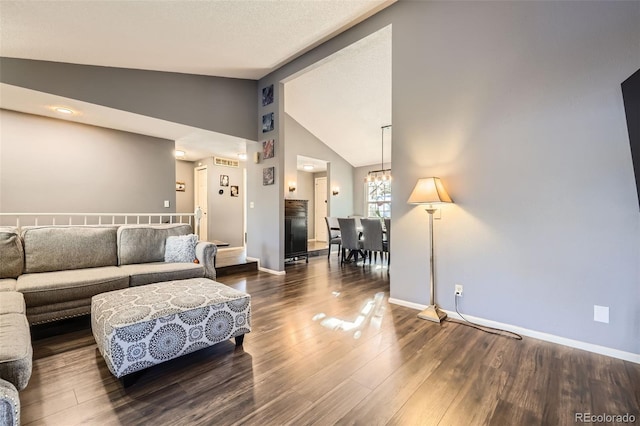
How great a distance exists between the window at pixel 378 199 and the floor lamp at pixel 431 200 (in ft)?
17.5

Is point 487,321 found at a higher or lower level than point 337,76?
lower

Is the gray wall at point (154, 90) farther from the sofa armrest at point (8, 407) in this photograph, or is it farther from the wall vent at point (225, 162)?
the sofa armrest at point (8, 407)

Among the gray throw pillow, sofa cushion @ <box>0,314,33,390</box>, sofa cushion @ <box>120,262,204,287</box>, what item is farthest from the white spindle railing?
sofa cushion @ <box>0,314,33,390</box>

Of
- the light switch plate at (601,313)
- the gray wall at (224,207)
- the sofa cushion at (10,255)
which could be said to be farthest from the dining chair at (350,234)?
the sofa cushion at (10,255)

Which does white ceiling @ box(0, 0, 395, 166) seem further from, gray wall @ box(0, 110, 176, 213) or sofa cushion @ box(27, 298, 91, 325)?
sofa cushion @ box(27, 298, 91, 325)

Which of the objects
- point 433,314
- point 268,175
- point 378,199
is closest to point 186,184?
point 268,175

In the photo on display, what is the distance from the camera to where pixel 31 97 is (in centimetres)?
333

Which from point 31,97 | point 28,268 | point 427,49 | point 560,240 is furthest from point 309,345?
point 31,97

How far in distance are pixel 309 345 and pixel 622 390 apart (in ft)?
6.37

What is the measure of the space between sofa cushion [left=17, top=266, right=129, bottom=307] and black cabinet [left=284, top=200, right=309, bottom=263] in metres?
2.95

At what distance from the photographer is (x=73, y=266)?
2.87 meters

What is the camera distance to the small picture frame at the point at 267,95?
4766mm

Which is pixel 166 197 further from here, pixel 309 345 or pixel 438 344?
pixel 438 344

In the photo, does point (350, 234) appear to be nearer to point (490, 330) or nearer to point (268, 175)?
point (268, 175)
